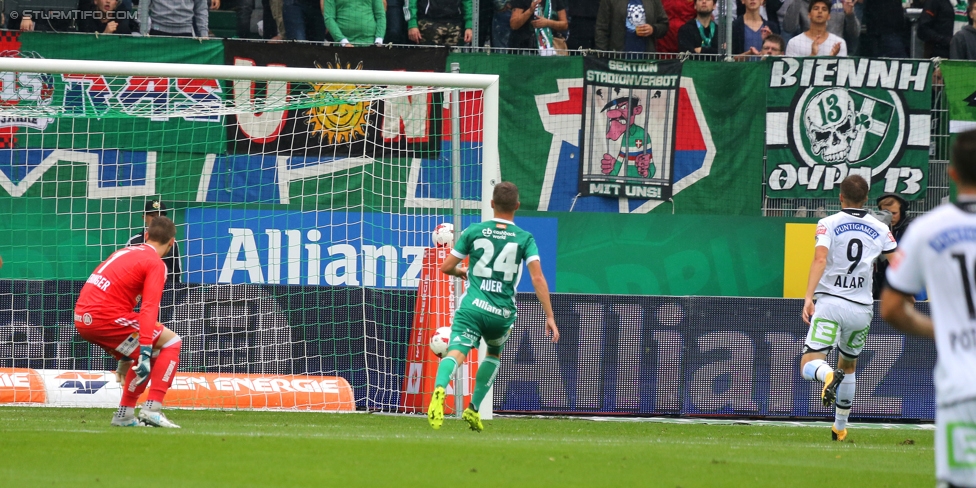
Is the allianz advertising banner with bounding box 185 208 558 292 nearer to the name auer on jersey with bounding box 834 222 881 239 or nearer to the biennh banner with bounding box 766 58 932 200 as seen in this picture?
the biennh banner with bounding box 766 58 932 200

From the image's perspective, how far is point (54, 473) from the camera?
711 cm

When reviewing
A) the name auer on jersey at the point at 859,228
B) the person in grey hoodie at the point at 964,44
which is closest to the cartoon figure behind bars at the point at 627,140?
the person in grey hoodie at the point at 964,44

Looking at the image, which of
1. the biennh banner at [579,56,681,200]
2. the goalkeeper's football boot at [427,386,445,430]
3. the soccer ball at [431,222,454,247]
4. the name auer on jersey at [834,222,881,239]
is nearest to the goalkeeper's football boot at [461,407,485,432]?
the goalkeeper's football boot at [427,386,445,430]

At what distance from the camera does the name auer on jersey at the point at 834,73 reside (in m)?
16.1

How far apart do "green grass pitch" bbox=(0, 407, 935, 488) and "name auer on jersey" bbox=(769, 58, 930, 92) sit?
20.7 ft

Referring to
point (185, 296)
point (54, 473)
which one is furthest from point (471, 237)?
point (185, 296)

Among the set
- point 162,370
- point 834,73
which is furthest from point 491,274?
point 834,73

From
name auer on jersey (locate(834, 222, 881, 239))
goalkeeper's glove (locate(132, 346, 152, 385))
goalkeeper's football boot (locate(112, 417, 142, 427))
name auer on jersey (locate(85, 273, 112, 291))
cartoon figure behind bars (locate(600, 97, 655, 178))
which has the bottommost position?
goalkeeper's football boot (locate(112, 417, 142, 427))

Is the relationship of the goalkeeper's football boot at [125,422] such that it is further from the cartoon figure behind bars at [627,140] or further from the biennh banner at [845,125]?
the biennh banner at [845,125]

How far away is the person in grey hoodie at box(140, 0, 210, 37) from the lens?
1557 cm

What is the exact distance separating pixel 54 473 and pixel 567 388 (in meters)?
7.31

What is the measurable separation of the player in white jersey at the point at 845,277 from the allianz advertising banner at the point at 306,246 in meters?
5.36

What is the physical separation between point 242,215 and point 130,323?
5434 mm

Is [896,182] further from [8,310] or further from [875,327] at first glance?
[8,310]
